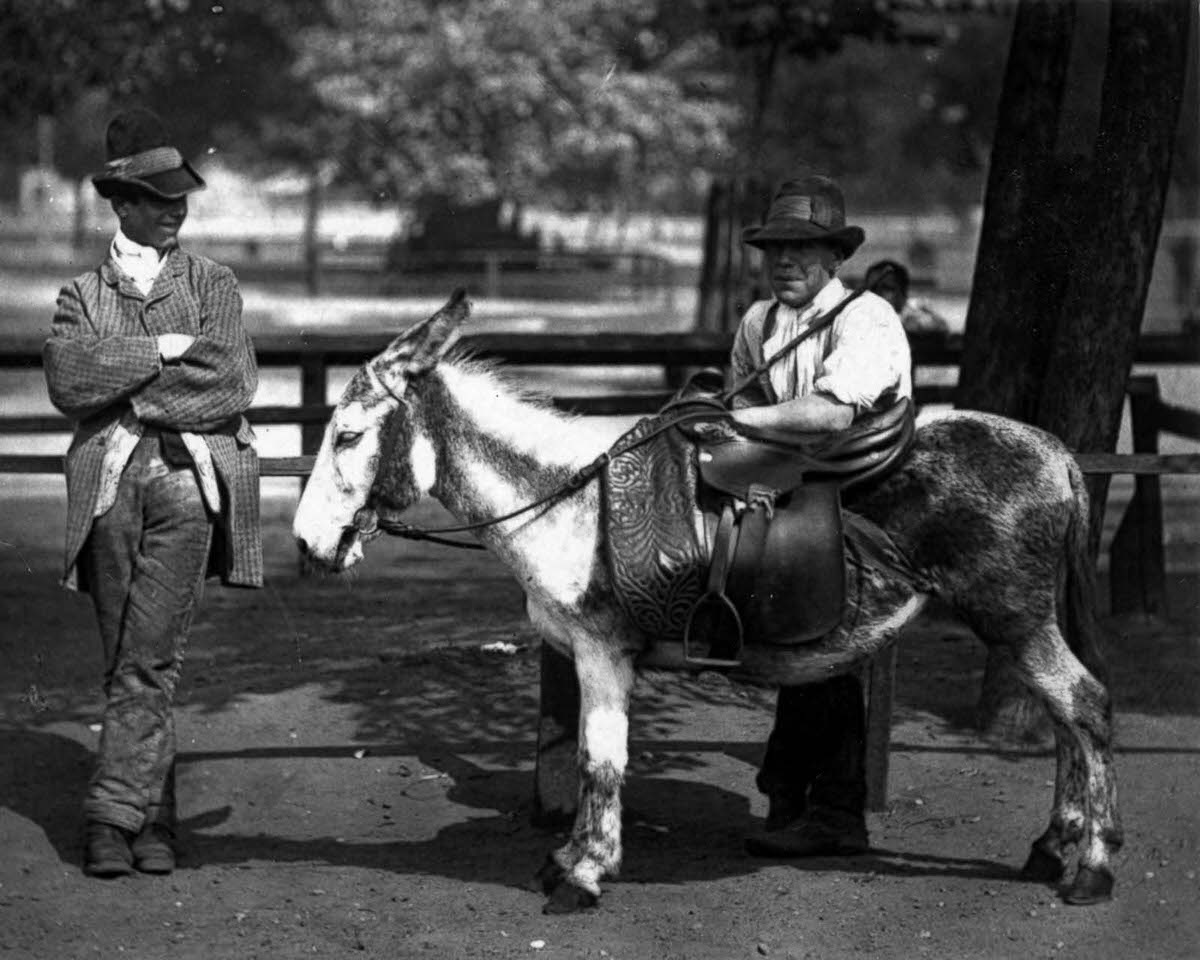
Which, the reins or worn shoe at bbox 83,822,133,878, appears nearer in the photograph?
the reins

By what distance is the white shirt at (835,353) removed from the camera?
576cm

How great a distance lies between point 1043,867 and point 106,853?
2924 millimetres

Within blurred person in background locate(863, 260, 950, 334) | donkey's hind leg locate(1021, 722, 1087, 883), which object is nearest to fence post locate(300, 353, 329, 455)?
blurred person in background locate(863, 260, 950, 334)

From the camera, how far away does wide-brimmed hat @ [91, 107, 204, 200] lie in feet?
19.9

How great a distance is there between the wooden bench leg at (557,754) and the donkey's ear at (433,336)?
145 cm

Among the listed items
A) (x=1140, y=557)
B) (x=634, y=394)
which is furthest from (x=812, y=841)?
(x=634, y=394)

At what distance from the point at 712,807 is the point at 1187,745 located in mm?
2091

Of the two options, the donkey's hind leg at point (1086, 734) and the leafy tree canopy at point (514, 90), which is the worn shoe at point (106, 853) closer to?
the donkey's hind leg at point (1086, 734)

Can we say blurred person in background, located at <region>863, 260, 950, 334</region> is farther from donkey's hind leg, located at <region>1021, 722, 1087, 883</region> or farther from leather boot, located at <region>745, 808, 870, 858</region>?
donkey's hind leg, located at <region>1021, 722, 1087, 883</region>

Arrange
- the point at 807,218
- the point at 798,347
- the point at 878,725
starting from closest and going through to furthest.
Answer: the point at 807,218
the point at 798,347
the point at 878,725

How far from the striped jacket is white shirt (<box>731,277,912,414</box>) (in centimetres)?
158

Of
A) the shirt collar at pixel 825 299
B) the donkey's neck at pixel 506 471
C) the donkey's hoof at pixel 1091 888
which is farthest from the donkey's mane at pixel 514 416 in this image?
the donkey's hoof at pixel 1091 888

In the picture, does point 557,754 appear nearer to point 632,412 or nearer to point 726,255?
point 632,412

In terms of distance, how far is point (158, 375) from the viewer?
238 inches
